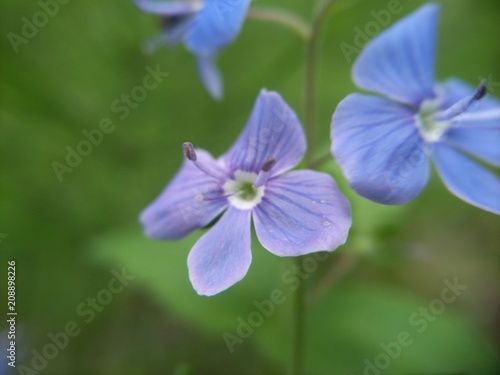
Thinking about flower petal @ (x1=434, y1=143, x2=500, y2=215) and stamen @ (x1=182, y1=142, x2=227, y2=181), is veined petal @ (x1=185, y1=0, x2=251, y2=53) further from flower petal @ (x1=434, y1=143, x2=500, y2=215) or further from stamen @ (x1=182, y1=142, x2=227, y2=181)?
flower petal @ (x1=434, y1=143, x2=500, y2=215)

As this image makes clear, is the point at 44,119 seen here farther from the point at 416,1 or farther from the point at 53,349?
the point at 416,1

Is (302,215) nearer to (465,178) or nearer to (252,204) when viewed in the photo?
(252,204)

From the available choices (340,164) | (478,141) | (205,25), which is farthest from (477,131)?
(205,25)

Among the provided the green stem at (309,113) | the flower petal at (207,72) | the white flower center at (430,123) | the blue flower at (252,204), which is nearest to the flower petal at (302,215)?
the blue flower at (252,204)

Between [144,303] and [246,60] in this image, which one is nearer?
[144,303]

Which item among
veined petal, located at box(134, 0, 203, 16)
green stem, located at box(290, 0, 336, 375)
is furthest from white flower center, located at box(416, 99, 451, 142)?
veined petal, located at box(134, 0, 203, 16)

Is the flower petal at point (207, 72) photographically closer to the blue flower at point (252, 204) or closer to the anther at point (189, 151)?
the blue flower at point (252, 204)

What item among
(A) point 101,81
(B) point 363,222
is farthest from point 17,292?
(B) point 363,222
